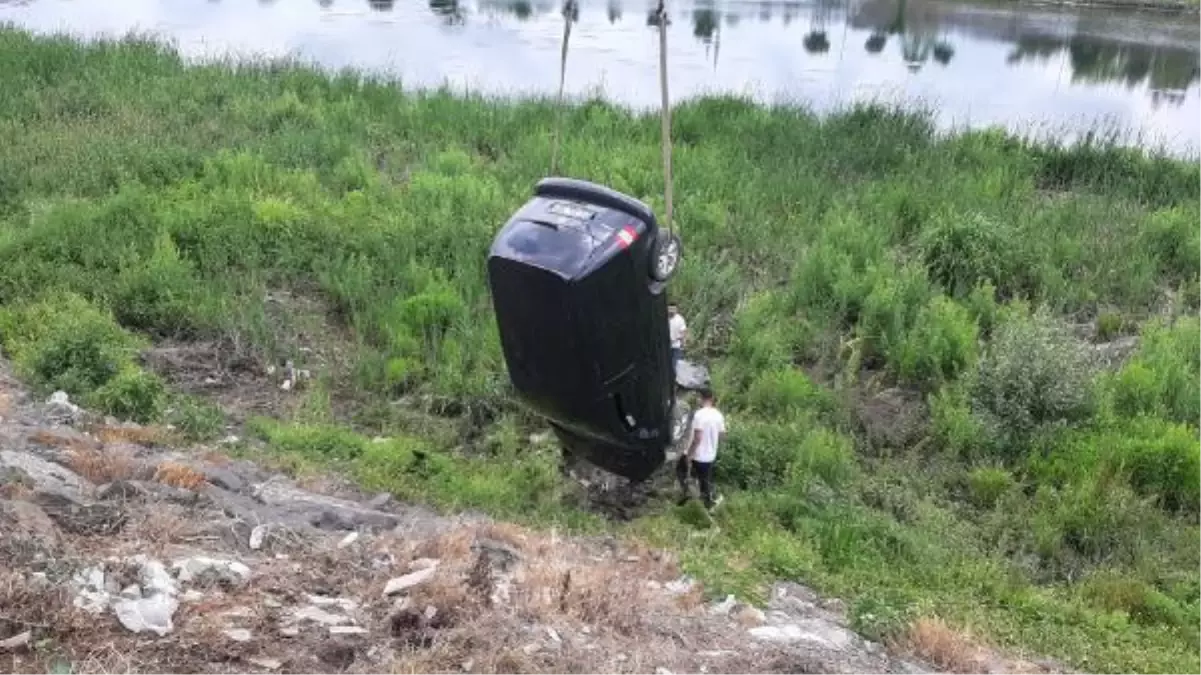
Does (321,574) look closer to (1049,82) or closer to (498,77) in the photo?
(498,77)

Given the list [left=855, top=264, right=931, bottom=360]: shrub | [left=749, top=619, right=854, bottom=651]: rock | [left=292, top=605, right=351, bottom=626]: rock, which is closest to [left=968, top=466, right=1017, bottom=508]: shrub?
[left=855, top=264, right=931, bottom=360]: shrub

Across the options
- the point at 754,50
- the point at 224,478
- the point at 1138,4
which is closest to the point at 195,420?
the point at 224,478

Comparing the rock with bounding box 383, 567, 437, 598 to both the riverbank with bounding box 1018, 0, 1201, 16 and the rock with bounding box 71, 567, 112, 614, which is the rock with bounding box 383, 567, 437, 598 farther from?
the riverbank with bounding box 1018, 0, 1201, 16

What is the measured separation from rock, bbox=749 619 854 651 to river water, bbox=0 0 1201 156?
36.3 feet

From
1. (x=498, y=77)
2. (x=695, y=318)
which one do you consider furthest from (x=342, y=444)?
(x=498, y=77)

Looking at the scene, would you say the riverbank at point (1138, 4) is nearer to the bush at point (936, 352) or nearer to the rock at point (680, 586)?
the bush at point (936, 352)

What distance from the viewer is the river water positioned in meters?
17.9

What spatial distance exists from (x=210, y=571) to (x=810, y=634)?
7.44 feet

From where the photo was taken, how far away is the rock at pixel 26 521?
3768mm

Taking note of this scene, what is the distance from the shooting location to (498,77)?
1838 cm

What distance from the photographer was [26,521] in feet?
12.6

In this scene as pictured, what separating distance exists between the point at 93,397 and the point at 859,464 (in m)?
4.50

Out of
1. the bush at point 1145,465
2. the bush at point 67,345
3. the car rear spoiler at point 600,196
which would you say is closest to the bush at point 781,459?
the bush at point 1145,465

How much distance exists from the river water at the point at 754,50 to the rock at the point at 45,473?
11553 millimetres
